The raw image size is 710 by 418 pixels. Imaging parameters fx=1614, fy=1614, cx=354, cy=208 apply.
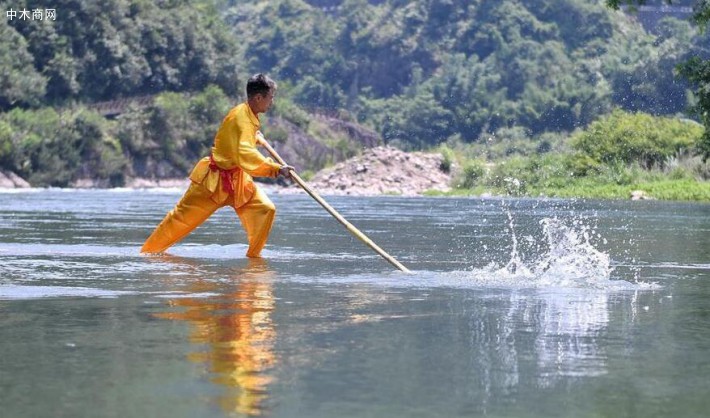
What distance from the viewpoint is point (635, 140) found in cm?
6325

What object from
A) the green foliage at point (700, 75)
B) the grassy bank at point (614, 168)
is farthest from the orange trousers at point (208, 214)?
the grassy bank at point (614, 168)

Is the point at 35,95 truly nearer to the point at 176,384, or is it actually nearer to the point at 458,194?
the point at 458,194

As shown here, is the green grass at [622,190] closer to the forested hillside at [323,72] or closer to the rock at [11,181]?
the forested hillside at [323,72]

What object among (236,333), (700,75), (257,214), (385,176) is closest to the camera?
(236,333)

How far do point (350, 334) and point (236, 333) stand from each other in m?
0.66

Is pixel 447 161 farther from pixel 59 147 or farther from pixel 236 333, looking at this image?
pixel 236 333

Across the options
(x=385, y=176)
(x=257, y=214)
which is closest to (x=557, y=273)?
(x=257, y=214)

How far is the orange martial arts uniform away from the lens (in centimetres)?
1580

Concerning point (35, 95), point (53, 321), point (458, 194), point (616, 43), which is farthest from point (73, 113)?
point (53, 321)

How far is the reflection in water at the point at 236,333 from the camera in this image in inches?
283

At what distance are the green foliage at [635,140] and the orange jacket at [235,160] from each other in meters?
47.0

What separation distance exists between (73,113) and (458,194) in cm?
2464

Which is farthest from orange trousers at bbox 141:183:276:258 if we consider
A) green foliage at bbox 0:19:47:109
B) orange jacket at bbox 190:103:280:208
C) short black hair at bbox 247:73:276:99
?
green foliage at bbox 0:19:47:109

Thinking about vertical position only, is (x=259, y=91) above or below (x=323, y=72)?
below
